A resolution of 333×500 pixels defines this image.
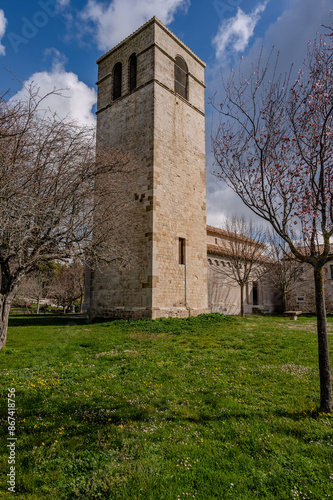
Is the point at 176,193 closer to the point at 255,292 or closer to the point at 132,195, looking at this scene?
the point at 132,195

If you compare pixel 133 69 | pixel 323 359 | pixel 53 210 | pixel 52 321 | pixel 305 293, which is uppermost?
pixel 133 69

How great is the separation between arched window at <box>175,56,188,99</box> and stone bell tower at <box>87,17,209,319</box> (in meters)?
0.06

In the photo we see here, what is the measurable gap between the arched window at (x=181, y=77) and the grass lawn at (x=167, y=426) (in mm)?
15990

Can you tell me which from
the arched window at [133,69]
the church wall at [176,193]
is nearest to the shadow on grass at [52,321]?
the church wall at [176,193]

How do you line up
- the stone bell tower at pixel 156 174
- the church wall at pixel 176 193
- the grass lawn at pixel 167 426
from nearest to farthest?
the grass lawn at pixel 167 426 < the stone bell tower at pixel 156 174 < the church wall at pixel 176 193

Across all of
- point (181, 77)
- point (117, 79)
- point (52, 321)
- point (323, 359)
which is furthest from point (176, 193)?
point (323, 359)

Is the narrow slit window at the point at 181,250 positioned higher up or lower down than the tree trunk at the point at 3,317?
higher up

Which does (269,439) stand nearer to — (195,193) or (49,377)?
(49,377)

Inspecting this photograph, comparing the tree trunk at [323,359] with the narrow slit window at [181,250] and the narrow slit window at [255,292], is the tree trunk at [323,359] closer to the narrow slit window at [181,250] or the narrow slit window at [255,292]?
the narrow slit window at [181,250]

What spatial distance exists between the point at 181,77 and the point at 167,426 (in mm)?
19157

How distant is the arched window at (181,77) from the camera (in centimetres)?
1764

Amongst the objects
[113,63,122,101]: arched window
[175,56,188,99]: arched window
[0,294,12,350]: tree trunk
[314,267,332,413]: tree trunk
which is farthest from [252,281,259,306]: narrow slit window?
[314,267,332,413]: tree trunk

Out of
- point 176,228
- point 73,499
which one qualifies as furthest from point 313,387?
point 176,228

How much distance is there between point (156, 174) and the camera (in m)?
14.7
